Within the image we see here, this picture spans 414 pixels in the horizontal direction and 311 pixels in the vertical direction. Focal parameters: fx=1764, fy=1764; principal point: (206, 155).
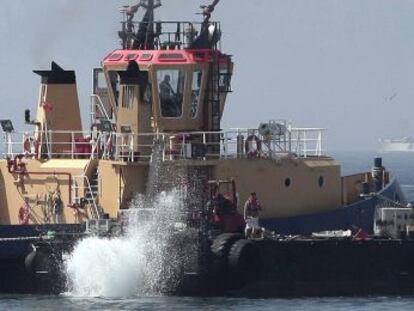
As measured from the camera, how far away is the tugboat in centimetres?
3772

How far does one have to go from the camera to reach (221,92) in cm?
4075

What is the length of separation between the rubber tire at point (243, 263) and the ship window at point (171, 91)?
438 centimetres

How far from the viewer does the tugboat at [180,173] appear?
37719 mm

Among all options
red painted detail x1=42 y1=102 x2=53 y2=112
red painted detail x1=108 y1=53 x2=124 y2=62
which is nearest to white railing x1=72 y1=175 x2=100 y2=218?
red painted detail x1=42 y1=102 x2=53 y2=112

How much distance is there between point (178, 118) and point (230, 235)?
4.00 m

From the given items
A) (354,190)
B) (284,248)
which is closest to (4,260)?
(284,248)

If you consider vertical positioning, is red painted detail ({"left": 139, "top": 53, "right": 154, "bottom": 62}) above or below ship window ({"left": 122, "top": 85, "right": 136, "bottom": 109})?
above

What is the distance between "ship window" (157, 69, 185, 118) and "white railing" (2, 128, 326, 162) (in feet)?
2.77

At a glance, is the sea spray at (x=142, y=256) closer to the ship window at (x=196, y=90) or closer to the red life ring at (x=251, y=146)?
the red life ring at (x=251, y=146)

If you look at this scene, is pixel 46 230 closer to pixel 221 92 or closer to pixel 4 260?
pixel 4 260

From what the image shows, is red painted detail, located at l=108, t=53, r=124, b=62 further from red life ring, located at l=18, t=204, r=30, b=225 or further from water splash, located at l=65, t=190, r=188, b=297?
water splash, located at l=65, t=190, r=188, b=297

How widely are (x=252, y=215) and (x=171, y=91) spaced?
12.2 feet

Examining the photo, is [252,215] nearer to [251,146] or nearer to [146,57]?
[251,146]

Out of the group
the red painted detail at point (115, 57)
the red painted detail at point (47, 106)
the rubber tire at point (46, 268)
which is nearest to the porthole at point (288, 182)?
the red painted detail at point (115, 57)
